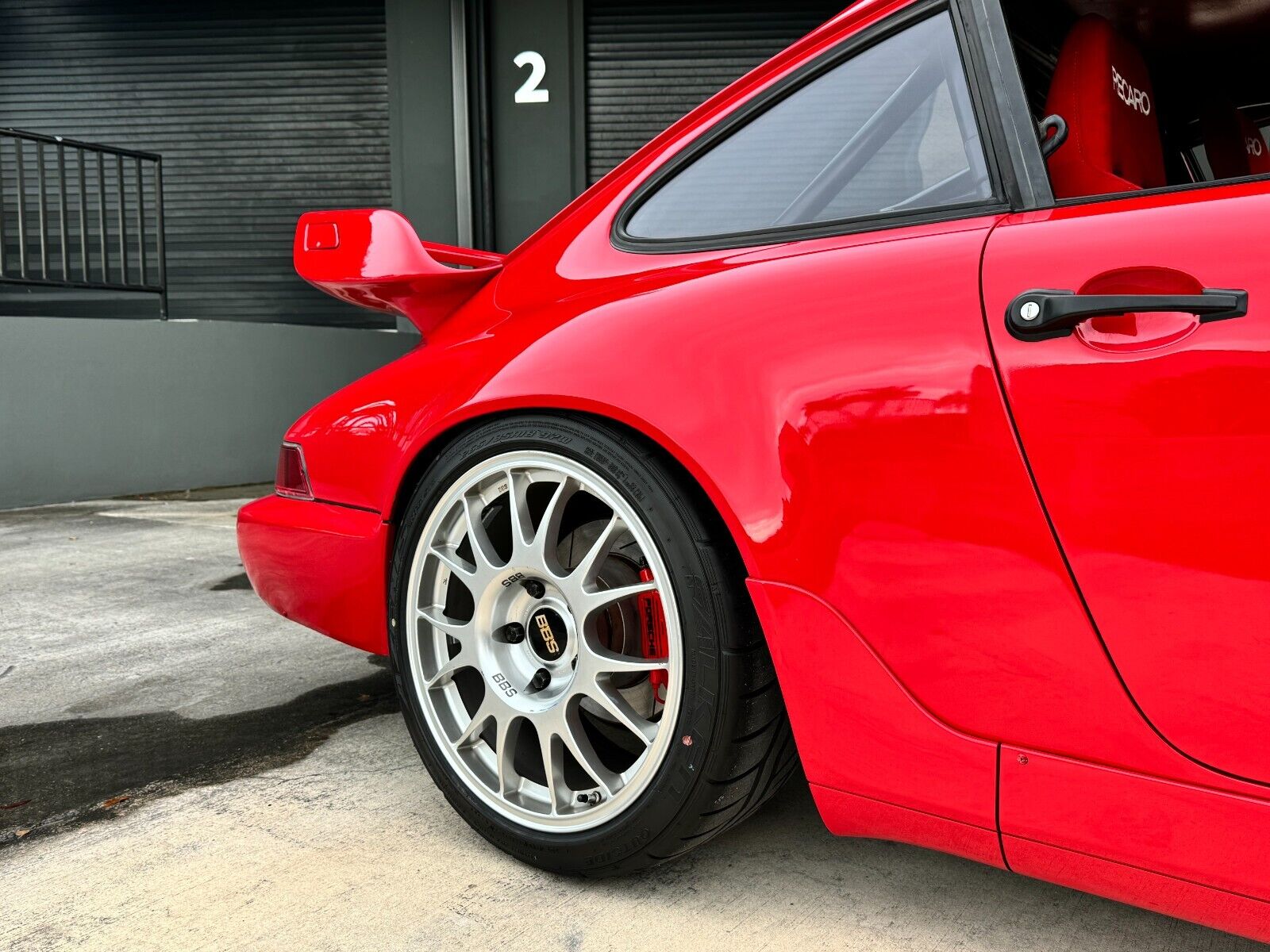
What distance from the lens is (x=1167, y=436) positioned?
3.63ft

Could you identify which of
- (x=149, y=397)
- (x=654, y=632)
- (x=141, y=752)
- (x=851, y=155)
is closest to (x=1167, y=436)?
(x=851, y=155)

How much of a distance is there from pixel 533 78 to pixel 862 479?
25.0ft

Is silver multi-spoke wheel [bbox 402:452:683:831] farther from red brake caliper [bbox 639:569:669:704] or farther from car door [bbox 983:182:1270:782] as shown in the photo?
car door [bbox 983:182:1270:782]

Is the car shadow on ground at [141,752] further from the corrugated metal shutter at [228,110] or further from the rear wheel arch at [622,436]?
the corrugated metal shutter at [228,110]

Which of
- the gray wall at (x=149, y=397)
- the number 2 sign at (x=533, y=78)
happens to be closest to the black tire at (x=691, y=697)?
the gray wall at (x=149, y=397)

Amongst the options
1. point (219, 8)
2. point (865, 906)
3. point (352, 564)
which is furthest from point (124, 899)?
point (219, 8)

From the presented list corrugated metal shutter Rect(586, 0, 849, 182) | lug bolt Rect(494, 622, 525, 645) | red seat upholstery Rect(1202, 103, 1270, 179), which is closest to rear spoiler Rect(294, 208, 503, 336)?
lug bolt Rect(494, 622, 525, 645)

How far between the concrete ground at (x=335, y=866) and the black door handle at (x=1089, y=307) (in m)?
0.83

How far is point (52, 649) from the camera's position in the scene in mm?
2951

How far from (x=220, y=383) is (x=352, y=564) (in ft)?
18.7

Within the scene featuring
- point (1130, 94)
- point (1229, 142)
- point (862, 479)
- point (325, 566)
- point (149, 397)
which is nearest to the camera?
point (862, 479)

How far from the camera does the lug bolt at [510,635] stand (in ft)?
5.52

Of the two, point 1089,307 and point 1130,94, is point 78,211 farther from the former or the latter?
point 1089,307

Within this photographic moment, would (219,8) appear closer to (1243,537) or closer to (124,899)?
(124,899)
